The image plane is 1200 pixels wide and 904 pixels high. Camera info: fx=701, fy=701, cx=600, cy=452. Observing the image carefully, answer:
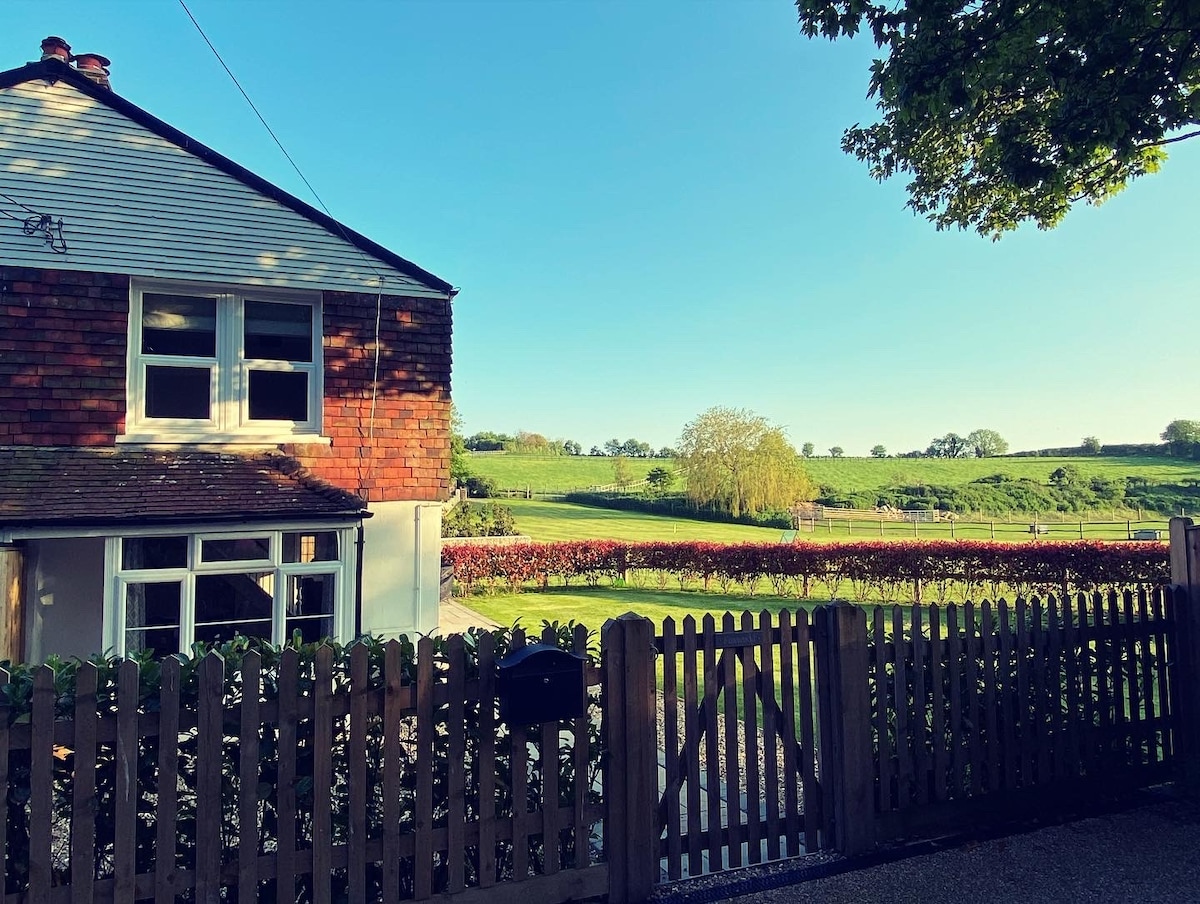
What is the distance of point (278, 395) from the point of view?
959cm

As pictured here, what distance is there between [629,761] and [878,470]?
87.1 m

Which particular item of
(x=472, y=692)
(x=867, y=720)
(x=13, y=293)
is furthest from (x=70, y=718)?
(x=13, y=293)

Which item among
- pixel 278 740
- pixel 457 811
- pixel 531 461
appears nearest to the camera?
pixel 278 740

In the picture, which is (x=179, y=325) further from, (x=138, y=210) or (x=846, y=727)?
(x=846, y=727)

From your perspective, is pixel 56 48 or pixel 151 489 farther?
pixel 56 48

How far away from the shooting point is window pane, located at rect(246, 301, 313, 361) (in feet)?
31.2

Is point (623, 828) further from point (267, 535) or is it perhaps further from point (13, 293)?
point (13, 293)

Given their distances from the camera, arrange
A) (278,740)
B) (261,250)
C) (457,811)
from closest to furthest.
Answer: (278,740) → (457,811) → (261,250)

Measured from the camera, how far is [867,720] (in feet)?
14.4

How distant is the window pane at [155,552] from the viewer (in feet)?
25.6

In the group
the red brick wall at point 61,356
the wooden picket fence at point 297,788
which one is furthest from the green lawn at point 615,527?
the wooden picket fence at point 297,788

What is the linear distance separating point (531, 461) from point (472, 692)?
87.1m

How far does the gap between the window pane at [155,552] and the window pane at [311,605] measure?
4.24 ft

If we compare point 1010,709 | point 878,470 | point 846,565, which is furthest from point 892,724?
point 878,470
